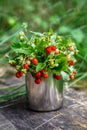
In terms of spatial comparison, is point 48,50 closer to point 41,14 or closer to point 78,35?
point 78,35

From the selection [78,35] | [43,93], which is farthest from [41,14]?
[43,93]

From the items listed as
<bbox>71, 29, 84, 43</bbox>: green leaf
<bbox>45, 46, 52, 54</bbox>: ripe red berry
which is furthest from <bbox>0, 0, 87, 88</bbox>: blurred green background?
<bbox>45, 46, 52, 54</bbox>: ripe red berry

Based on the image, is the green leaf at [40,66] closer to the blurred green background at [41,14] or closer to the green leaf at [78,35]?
the green leaf at [78,35]

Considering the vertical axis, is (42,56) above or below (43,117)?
above

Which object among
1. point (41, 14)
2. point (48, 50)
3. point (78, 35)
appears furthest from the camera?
point (41, 14)

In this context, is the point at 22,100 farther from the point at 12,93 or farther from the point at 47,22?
the point at 47,22
